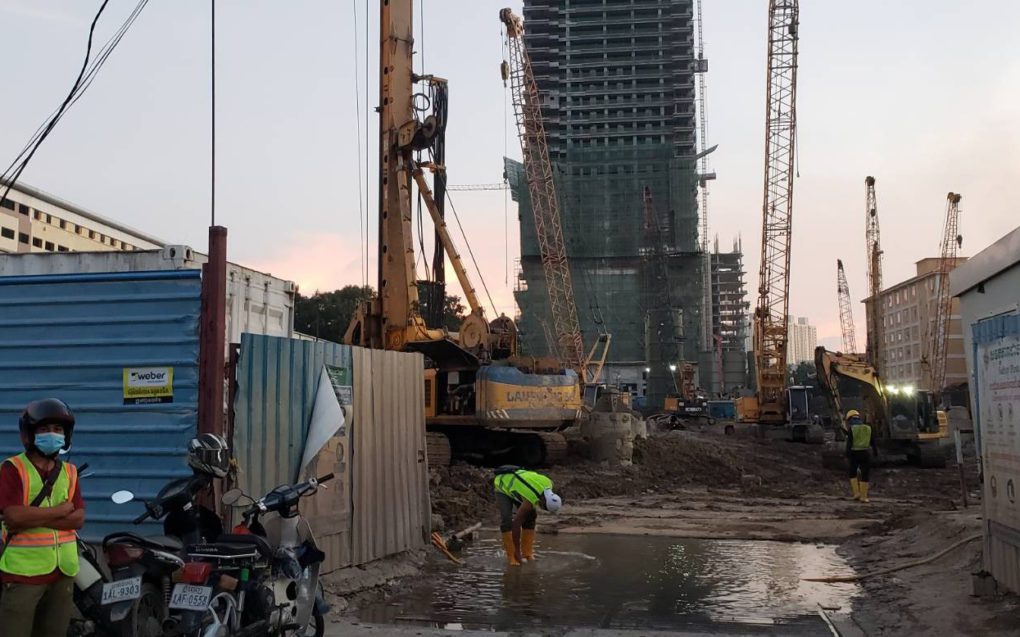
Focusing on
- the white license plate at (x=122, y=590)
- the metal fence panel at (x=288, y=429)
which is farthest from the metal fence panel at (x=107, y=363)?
the white license plate at (x=122, y=590)

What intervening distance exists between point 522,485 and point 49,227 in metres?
66.5

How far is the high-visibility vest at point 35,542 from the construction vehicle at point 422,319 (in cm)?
1524

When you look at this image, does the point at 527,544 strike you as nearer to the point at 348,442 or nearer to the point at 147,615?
the point at 348,442

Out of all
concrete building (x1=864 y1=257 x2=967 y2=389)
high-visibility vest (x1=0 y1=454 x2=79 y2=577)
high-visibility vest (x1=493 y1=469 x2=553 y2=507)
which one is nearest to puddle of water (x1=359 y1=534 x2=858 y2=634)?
high-visibility vest (x1=493 y1=469 x2=553 y2=507)

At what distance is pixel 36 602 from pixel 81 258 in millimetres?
4201

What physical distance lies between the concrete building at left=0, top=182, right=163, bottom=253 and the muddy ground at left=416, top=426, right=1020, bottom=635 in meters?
45.2

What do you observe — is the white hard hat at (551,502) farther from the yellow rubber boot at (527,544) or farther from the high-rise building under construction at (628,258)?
the high-rise building under construction at (628,258)

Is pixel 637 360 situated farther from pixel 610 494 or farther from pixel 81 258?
pixel 81 258

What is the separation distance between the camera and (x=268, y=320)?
31.4 feet

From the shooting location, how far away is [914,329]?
357 feet

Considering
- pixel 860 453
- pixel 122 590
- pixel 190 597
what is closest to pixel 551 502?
pixel 190 597

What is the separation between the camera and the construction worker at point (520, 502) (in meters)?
9.69

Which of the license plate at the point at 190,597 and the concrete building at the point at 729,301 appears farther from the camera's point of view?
the concrete building at the point at 729,301

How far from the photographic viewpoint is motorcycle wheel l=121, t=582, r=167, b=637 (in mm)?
4820
